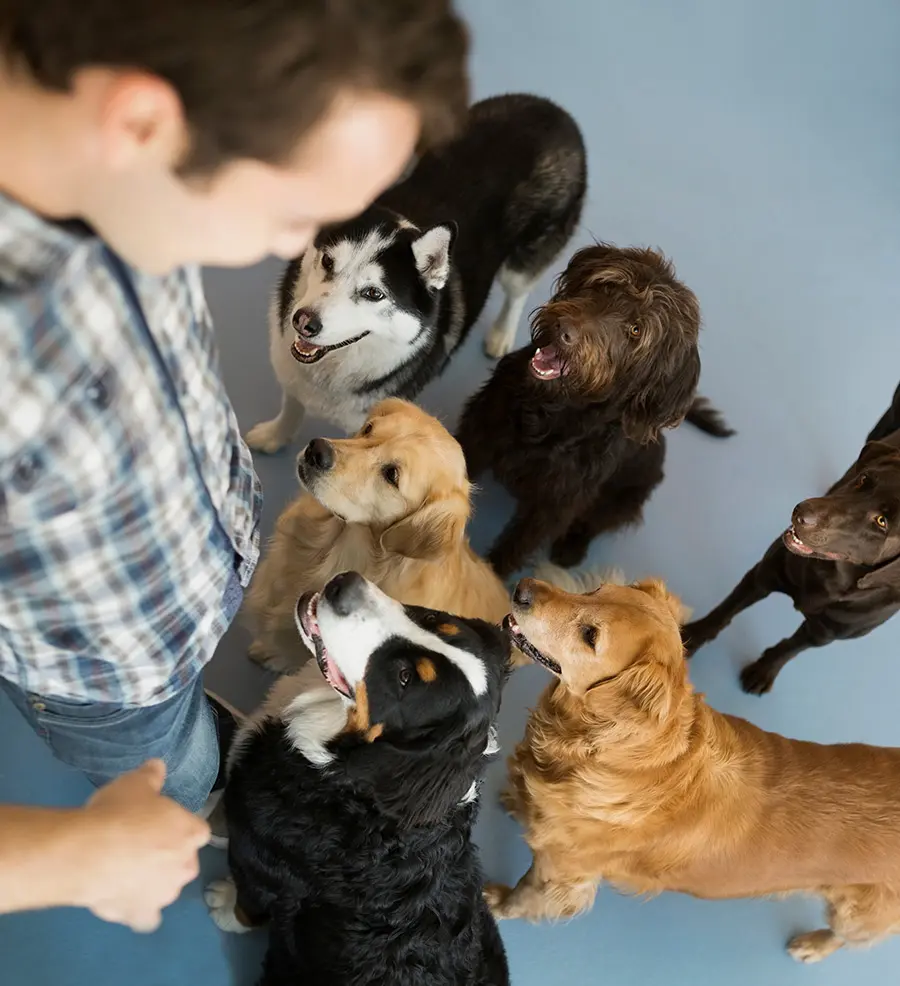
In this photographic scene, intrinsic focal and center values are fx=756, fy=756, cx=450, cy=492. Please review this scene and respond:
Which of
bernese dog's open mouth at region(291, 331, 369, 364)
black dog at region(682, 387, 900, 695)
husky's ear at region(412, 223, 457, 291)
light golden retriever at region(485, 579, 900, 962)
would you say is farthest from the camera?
bernese dog's open mouth at region(291, 331, 369, 364)

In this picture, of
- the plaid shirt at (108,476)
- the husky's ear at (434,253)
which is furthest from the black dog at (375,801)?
the husky's ear at (434,253)

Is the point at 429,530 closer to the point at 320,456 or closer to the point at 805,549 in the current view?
the point at 320,456

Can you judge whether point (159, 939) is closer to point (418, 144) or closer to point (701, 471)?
point (418, 144)

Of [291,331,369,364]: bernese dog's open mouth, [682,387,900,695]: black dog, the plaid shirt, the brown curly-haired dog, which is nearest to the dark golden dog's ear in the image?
the brown curly-haired dog

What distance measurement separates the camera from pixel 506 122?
7.51 feet

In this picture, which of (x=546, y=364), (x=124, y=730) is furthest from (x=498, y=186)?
(x=124, y=730)

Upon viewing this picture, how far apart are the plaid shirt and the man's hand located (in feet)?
0.91

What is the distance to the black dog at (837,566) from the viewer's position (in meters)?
1.71

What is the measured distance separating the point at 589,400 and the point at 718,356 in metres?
1.36

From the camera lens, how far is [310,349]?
6.55 feet

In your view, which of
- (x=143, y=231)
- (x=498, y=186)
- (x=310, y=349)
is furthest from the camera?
(x=498, y=186)

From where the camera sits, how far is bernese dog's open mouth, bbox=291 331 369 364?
6.49ft

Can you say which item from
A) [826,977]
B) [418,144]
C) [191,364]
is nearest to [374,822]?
[191,364]

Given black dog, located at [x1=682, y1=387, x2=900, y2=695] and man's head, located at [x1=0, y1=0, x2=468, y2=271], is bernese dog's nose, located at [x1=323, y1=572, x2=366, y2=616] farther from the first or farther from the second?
black dog, located at [x1=682, y1=387, x2=900, y2=695]
